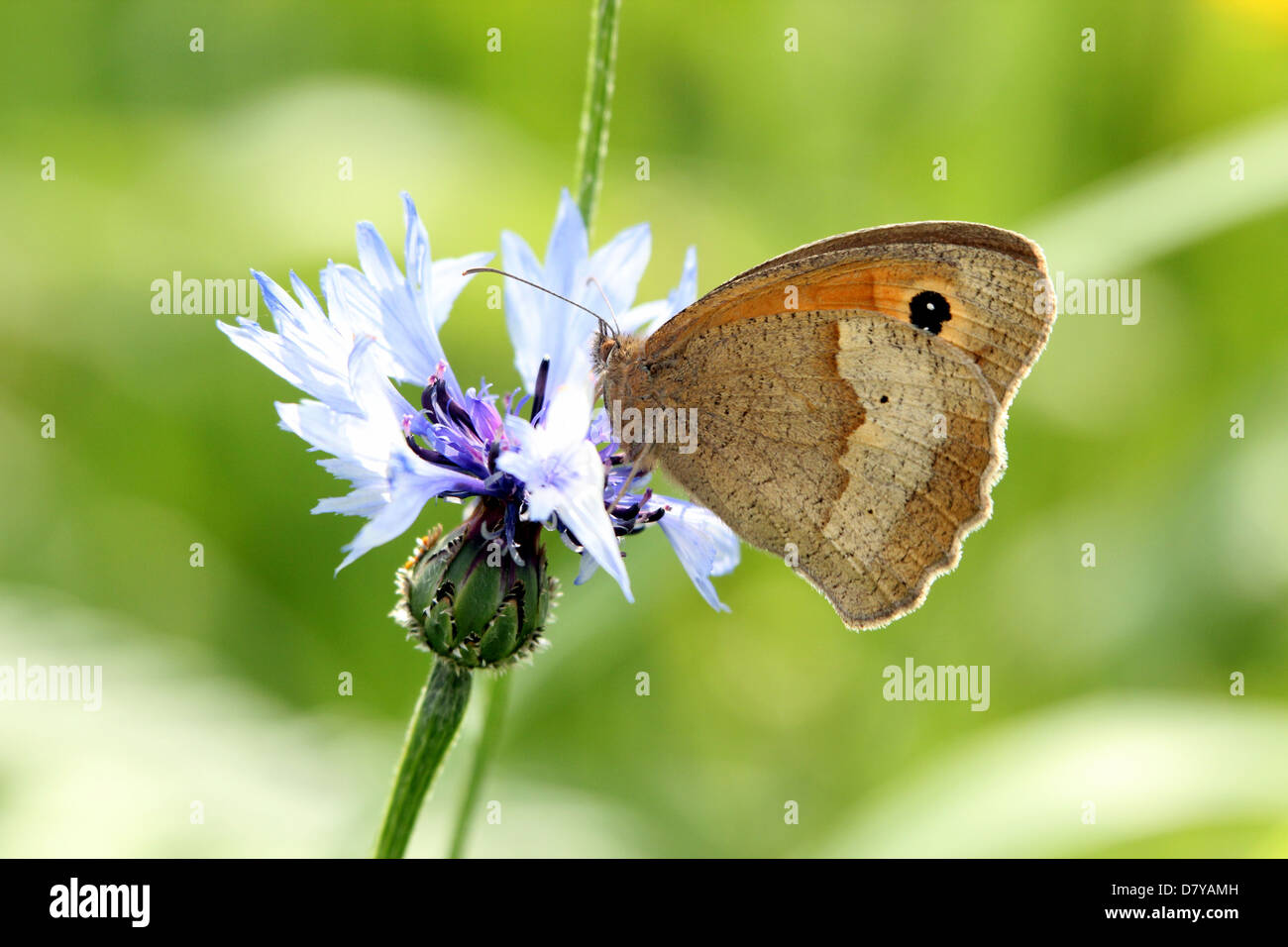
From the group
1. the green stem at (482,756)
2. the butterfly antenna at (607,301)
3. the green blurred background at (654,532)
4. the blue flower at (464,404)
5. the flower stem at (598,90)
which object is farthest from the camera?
the green blurred background at (654,532)

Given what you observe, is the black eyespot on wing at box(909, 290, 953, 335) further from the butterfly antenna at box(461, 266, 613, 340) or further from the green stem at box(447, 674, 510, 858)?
the green stem at box(447, 674, 510, 858)

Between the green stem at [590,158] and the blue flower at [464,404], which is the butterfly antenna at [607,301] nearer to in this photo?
the blue flower at [464,404]

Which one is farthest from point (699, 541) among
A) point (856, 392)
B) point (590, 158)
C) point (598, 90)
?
point (598, 90)

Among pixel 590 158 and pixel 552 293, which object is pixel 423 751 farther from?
pixel 590 158

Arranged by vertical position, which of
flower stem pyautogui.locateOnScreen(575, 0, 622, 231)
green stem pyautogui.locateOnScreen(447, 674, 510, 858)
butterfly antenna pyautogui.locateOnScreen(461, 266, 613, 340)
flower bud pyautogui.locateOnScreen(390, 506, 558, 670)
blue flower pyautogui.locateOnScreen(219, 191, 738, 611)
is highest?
flower stem pyautogui.locateOnScreen(575, 0, 622, 231)


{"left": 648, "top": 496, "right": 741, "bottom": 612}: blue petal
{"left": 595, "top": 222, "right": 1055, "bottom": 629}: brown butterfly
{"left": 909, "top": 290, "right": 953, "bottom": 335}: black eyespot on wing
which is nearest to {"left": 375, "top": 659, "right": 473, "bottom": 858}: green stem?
{"left": 648, "top": 496, "right": 741, "bottom": 612}: blue petal

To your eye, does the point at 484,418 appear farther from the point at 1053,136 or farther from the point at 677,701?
the point at 1053,136

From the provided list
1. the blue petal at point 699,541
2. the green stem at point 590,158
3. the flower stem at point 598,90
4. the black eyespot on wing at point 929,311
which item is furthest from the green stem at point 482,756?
the black eyespot on wing at point 929,311
